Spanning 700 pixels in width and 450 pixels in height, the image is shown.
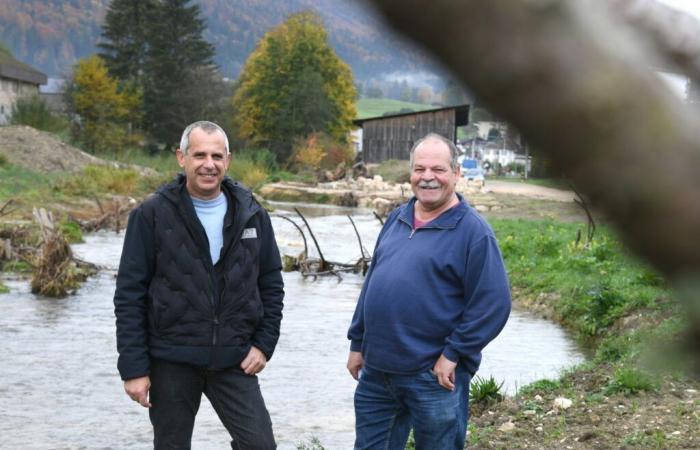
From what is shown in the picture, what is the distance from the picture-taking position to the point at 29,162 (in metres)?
48.4

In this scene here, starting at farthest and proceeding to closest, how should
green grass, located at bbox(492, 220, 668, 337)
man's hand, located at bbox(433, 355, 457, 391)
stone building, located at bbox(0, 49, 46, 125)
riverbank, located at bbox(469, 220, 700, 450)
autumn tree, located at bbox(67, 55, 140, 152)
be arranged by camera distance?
stone building, located at bbox(0, 49, 46, 125), autumn tree, located at bbox(67, 55, 140, 152), green grass, located at bbox(492, 220, 668, 337), riverbank, located at bbox(469, 220, 700, 450), man's hand, located at bbox(433, 355, 457, 391)

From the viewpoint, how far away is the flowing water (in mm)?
9211

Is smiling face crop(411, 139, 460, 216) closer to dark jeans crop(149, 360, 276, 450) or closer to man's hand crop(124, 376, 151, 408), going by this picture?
dark jeans crop(149, 360, 276, 450)

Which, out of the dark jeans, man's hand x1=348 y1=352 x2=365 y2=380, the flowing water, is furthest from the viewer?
the flowing water

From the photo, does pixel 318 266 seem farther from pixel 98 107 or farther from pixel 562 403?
pixel 98 107

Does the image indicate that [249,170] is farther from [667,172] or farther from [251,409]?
[667,172]

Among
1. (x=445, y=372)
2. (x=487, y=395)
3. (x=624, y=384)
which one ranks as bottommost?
(x=487, y=395)

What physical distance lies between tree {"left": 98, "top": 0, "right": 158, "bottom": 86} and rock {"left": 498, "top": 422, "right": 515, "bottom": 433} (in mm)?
79231

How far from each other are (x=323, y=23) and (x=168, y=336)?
93758mm

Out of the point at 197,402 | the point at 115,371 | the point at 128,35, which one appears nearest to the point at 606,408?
the point at 197,402

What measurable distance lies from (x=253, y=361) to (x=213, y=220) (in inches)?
27.7

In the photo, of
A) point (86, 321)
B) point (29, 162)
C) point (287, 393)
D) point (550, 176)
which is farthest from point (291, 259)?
point (29, 162)

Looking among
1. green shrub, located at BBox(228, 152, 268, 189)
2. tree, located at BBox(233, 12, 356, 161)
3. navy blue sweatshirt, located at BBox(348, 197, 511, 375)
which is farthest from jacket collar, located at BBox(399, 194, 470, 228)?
tree, located at BBox(233, 12, 356, 161)

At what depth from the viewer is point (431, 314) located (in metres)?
5.00
